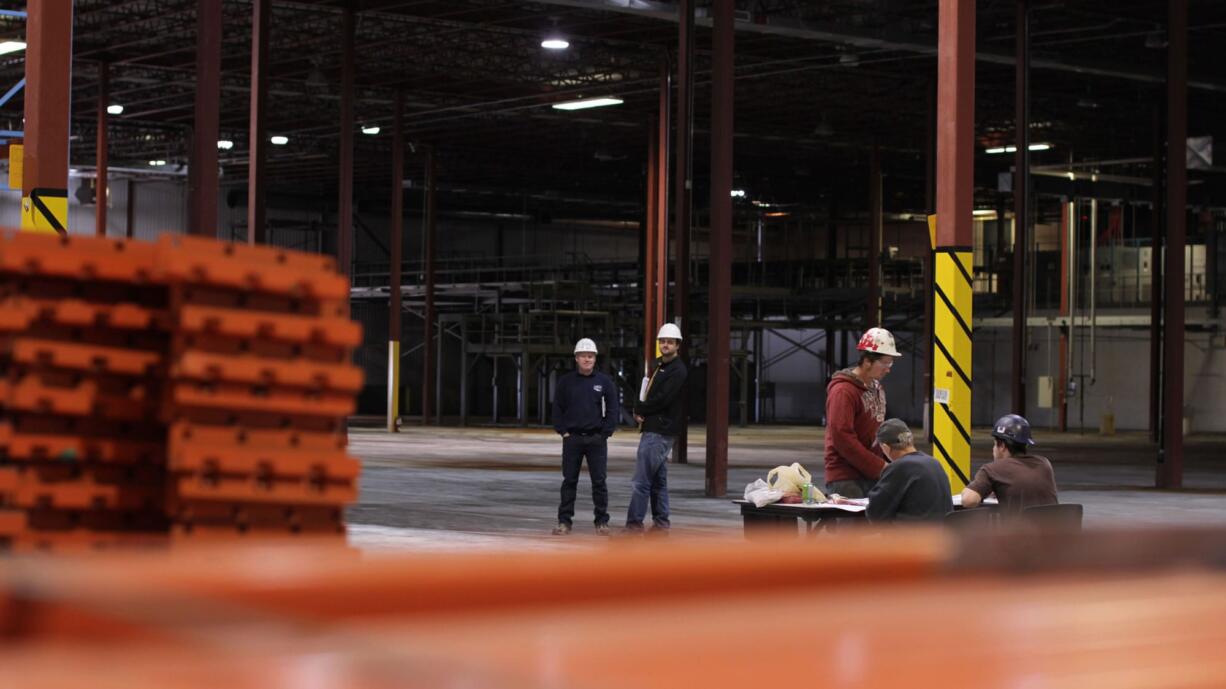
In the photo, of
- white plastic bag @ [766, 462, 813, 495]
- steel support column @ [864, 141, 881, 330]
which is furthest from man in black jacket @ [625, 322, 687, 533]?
steel support column @ [864, 141, 881, 330]

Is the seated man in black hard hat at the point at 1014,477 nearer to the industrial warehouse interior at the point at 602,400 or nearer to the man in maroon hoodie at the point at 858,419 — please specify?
the industrial warehouse interior at the point at 602,400

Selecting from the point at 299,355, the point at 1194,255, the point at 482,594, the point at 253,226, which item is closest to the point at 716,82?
the point at 253,226

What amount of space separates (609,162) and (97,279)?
43.4m

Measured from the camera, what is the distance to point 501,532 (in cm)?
1455

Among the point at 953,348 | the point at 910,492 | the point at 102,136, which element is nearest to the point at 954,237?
the point at 953,348

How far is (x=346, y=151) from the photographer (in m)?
29.9

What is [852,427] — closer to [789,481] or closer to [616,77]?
[789,481]

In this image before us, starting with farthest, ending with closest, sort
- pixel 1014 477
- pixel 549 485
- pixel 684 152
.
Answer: pixel 549 485
pixel 684 152
pixel 1014 477

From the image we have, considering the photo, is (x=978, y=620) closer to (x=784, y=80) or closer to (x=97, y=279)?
(x=97, y=279)

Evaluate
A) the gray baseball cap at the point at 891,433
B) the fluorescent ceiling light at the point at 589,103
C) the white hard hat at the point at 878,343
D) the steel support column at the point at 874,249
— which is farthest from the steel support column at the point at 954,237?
the steel support column at the point at 874,249

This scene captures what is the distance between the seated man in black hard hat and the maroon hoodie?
73 centimetres

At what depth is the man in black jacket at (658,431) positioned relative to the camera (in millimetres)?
13695

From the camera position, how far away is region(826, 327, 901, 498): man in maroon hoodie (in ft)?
Answer: 33.2

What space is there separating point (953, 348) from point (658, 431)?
267 cm
